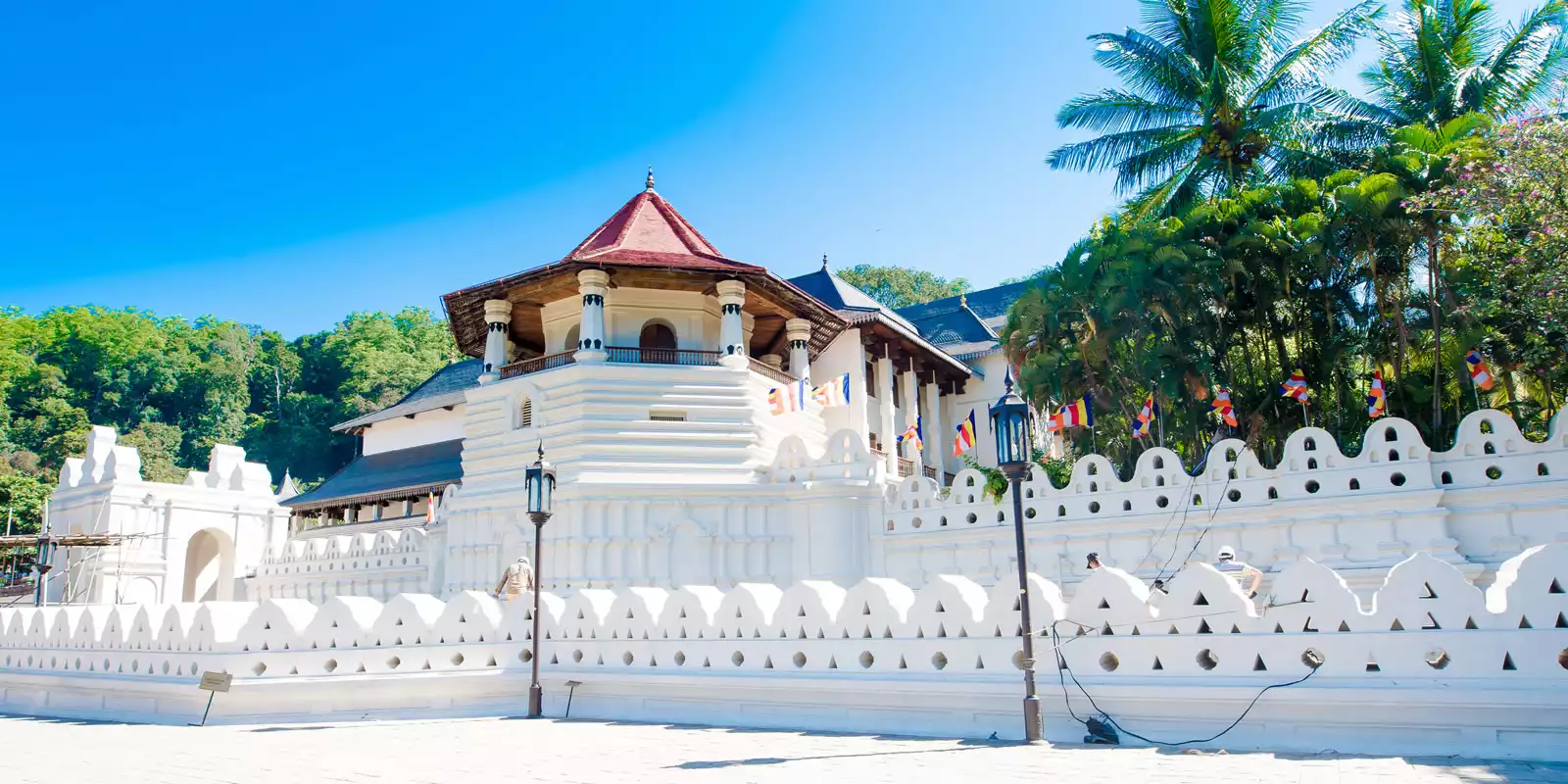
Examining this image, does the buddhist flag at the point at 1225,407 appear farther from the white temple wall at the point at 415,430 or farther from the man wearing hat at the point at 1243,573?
the white temple wall at the point at 415,430

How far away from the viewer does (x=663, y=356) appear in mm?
21234

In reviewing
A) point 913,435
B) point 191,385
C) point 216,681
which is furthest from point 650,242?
point 191,385

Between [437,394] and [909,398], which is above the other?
[437,394]

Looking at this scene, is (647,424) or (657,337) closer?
(647,424)

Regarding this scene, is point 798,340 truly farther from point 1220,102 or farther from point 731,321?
Answer: point 1220,102

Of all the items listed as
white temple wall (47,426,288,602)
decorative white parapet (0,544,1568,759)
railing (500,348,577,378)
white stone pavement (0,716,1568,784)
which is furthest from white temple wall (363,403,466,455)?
white stone pavement (0,716,1568,784)

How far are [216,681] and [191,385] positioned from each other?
67.7 m

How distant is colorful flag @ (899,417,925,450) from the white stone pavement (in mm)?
14416

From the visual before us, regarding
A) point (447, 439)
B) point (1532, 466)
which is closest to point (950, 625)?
point (1532, 466)

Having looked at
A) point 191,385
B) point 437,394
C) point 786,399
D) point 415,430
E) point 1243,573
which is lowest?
point 1243,573

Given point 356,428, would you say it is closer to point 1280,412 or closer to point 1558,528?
point 1280,412

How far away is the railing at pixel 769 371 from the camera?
21462mm

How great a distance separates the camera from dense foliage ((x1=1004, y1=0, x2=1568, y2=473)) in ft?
46.3

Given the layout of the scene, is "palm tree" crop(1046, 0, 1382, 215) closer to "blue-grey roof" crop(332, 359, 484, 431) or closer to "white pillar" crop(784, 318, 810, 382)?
"white pillar" crop(784, 318, 810, 382)
